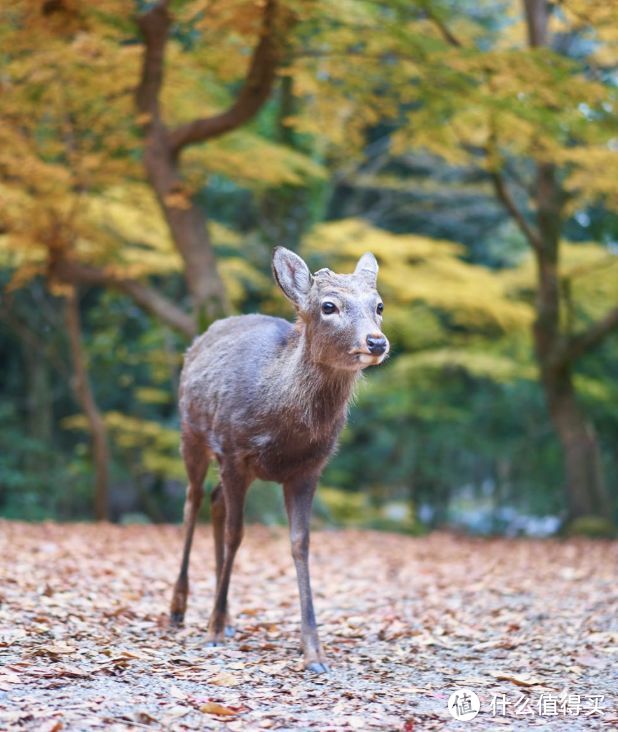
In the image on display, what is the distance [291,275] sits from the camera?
5.21 meters

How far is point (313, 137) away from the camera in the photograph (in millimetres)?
15227

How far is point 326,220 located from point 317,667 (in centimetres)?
1628

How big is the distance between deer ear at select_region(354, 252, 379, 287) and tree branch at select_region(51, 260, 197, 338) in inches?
293

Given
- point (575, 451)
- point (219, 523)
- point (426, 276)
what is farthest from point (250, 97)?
point (575, 451)

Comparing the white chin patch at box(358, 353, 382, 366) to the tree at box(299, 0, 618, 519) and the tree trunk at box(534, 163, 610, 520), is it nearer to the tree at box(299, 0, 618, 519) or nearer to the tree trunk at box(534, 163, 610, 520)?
the tree at box(299, 0, 618, 519)

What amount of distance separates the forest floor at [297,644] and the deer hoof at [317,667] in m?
0.05

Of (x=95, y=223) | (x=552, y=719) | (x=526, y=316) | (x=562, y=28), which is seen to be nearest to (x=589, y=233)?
(x=526, y=316)

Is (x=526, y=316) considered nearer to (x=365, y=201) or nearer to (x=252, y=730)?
(x=365, y=201)

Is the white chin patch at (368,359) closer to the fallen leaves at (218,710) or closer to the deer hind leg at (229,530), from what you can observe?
the deer hind leg at (229,530)

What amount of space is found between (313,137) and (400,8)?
487 centimetres

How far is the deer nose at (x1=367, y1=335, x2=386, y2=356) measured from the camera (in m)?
4.76

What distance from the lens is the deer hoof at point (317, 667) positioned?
16.3 ft

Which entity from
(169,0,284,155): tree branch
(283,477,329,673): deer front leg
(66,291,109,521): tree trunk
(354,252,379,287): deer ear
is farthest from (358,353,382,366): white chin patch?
(66,291,109,521): tree trunk

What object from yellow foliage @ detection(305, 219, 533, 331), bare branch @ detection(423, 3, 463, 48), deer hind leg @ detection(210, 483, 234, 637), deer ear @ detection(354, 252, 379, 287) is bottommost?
deer hind leg @ detection(210, 483, 234, 637)
